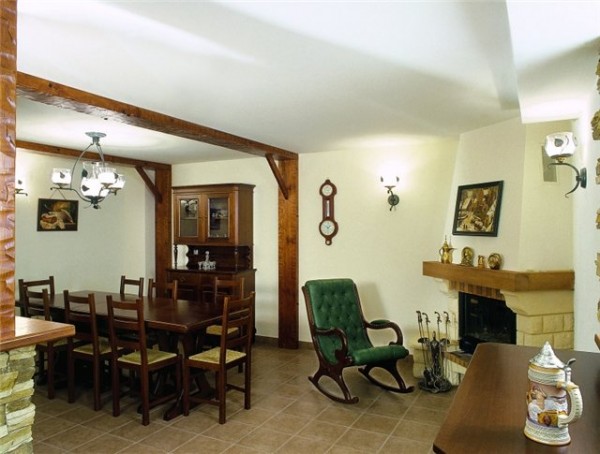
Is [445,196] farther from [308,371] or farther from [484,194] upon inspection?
[308,371]

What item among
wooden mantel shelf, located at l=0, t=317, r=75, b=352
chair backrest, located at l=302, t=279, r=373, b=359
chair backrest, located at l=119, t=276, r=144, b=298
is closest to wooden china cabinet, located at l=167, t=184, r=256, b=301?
chair backrest, located at l=119, t=276, r=144, b=298

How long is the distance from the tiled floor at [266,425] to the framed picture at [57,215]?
7.17 feet

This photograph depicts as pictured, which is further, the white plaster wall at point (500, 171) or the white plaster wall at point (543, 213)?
the white plaster wall at point (500, 171)

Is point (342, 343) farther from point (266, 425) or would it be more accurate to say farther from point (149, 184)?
point (149, 184)

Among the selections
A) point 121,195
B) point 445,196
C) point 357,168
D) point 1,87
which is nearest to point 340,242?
point 357,168

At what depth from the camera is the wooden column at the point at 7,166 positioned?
175cm

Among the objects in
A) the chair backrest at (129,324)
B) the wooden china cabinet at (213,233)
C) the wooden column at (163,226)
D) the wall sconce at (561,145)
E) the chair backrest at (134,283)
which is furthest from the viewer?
the wooden column at (163,226)

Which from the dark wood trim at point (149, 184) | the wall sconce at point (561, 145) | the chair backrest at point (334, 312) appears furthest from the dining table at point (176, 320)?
the wall sconce at point (561, 145)

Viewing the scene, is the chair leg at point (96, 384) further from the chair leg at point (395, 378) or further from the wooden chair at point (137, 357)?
the chair leg at point (395, 378)

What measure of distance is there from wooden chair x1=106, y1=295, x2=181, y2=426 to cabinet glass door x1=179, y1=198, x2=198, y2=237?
2.29m

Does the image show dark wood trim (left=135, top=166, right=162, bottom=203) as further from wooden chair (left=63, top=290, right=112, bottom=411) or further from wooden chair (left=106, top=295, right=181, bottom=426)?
wooden chair (left=106, top=295, right=181, bottom=426)

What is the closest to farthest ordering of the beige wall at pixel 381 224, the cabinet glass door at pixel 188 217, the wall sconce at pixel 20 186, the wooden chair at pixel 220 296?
the beige wall at pixel 381 224 < the wooden chair at pixel 220 296 < the wall sconce at pixel 20 186 < the cabinet glass door at pixel 188 217

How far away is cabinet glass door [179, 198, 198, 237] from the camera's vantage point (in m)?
5.94

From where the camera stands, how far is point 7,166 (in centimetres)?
179
